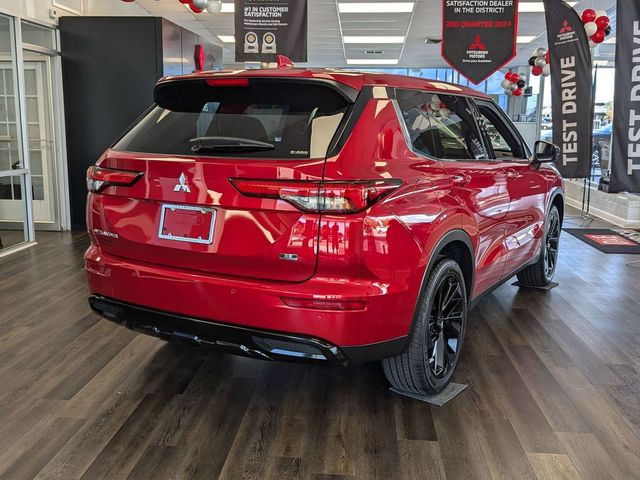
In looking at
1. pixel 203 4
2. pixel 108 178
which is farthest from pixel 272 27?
pixel 108 178

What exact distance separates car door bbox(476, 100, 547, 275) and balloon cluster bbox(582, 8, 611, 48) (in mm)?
5365

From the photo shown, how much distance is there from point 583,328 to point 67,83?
246 inches

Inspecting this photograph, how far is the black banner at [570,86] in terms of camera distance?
6.94 metres

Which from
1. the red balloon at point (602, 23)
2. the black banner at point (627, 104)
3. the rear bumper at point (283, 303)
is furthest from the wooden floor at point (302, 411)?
the red balloon at point (602, 23)

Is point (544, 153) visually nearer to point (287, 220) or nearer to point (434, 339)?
point (434, 339)

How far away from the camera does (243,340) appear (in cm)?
229

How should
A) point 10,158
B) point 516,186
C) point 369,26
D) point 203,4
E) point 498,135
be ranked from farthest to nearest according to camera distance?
point 369,26, point 203,4, point 10,158, point 498,135, point 516,186

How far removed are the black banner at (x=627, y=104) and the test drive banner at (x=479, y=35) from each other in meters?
1.79

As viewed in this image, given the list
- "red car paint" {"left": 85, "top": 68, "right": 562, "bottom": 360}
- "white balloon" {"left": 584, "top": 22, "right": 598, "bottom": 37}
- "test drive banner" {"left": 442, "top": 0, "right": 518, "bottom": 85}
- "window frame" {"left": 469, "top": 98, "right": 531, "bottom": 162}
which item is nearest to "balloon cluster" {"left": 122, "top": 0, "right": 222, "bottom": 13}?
"test drive banner" {"left": 442, "top": 0, "right": 518, "bottom": 85}

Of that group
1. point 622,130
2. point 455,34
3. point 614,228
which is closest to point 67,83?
point 455,34

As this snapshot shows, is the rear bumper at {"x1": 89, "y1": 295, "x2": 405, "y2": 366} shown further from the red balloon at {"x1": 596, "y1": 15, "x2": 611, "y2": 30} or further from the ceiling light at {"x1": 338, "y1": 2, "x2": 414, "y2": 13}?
the ceiling light at {"x1": 338, "y1": 2, "x2": 414, "y2": 13}

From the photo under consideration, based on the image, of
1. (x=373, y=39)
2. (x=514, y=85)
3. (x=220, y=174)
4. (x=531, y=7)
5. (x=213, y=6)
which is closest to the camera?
(x=220, y=174)

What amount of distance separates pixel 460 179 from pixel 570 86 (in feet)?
16.8

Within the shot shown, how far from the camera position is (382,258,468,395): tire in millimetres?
2572
